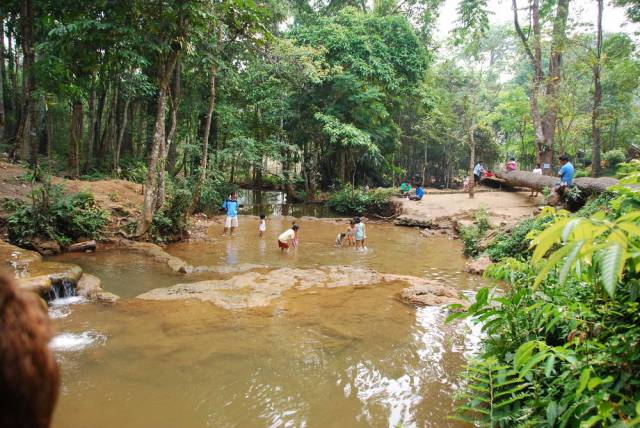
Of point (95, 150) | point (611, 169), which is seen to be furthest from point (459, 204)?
point (95, 150)

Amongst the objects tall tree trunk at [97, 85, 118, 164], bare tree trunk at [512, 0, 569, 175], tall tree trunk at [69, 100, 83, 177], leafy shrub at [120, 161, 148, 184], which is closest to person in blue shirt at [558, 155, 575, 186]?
bare tree trunk at [512, 0, 569, 175]

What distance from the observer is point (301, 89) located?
70.4 ft

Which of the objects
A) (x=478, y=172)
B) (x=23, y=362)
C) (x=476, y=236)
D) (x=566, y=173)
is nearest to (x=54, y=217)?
(x=23, y=362)

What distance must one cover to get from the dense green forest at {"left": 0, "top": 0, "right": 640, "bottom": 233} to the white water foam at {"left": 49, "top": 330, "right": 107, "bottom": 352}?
5.85 meters

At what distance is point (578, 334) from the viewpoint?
2932mm

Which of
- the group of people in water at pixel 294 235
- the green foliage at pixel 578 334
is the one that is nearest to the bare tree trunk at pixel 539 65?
the group of people in water at pixel 294 235

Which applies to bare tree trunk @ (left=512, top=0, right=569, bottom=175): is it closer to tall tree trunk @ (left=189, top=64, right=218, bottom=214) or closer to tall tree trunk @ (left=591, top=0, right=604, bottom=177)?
tall tree trunk @ (left=591, top=0, right=604, bottom=177)

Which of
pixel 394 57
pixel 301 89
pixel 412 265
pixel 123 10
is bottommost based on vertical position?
→ pixel 412 265

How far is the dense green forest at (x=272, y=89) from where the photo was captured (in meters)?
9.92

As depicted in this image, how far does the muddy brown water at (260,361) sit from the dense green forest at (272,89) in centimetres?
574

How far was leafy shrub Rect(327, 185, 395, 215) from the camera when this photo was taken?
20391 millimetres

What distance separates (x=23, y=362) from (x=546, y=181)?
17.8 m

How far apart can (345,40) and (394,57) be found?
2.82 metres

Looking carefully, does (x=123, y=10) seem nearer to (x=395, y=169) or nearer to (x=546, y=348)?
(x=546, y=348)
